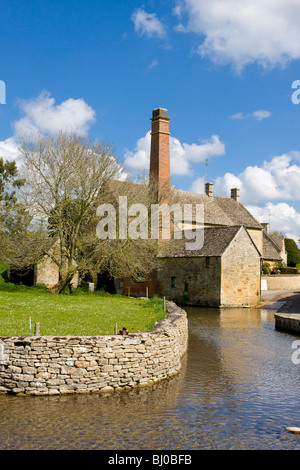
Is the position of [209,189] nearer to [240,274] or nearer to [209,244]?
[209,244]

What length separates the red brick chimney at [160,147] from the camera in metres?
37.4

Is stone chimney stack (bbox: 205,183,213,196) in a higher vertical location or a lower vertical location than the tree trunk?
higher

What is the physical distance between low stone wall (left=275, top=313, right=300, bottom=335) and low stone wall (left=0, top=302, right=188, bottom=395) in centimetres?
1077

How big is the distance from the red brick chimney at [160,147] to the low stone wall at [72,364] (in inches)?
1039

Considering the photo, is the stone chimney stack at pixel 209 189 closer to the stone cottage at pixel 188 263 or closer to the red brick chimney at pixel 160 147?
the stone cottage at pixel 188 263

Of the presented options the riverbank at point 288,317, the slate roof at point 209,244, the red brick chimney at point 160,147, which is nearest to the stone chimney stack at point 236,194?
the red brick chimney at point 160,147

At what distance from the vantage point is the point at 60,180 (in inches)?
1019

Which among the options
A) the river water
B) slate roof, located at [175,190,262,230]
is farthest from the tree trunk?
slate roof, located at [175,190,262,230]

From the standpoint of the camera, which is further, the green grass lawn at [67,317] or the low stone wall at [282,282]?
the low stone wall at [282,282]

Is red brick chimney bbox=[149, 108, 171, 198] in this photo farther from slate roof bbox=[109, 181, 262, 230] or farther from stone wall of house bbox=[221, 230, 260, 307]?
stone wall of house bbox=[221, 230, 260, 307]

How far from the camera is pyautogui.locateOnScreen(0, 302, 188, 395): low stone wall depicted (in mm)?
10617

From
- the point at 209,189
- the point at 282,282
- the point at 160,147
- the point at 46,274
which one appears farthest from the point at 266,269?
the point at 46,274

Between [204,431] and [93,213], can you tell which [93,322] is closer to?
[204,431]
